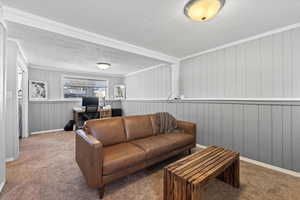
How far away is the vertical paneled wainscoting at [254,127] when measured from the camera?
1.94 m

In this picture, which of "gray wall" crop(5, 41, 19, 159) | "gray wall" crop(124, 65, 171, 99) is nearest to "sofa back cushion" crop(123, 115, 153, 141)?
"gray wall" crop(124, 65, 171, 99)

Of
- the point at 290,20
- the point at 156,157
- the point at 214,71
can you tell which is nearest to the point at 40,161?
→ the point at 156,157

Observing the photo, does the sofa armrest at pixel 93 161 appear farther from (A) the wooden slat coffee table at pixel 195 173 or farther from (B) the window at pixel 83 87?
(B) the window at pixel 83 87

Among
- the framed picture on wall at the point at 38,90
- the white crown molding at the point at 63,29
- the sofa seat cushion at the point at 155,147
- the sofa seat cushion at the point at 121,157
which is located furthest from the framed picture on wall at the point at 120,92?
the sofa seat cushion at the point at 121,157

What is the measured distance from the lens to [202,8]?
1.43 metres

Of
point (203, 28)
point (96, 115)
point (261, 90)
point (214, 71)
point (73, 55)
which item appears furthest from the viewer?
point (96, 115)

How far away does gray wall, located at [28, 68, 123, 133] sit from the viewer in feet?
13.7

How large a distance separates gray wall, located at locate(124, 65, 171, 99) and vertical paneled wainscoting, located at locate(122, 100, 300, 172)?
1.16m

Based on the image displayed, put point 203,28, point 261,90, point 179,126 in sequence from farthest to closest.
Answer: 1. point 179,126
2. point 261,90
3. point 203,28

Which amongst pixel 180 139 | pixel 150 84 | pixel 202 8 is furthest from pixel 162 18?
pixel 150 84

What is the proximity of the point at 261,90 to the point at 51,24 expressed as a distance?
11.8 ft

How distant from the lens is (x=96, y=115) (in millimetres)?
4664

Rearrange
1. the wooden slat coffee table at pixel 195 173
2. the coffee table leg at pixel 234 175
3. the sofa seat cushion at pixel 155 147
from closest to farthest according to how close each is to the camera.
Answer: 1. the wooden slat coffee table at pixel 195 173
2. the coffee table leg at pixel 234 175
3. the sofa seat cushion at pixel 155 147

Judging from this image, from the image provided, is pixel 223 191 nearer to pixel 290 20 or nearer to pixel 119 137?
pixel 119 137
